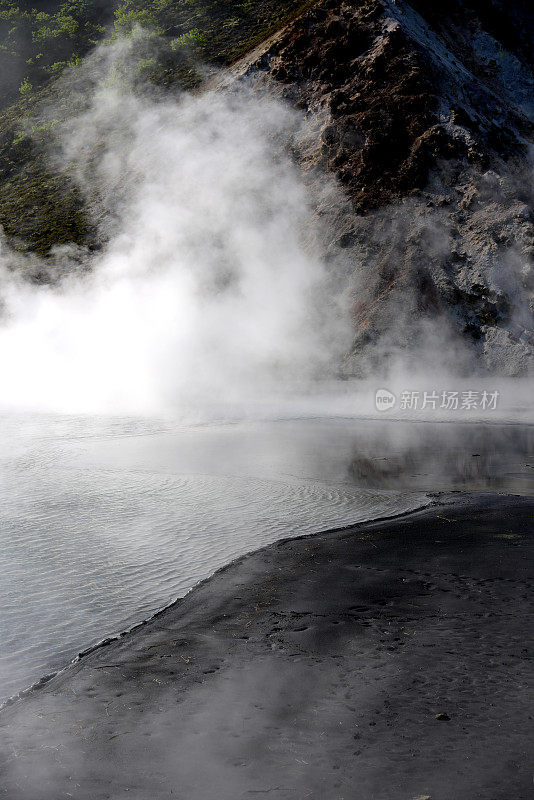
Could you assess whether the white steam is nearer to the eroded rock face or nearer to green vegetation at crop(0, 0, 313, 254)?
the eroded rock face

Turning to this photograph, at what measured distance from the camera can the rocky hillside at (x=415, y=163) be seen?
861 inches

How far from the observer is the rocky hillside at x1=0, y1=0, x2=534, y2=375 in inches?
861

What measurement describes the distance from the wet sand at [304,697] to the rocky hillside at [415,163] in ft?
56.2

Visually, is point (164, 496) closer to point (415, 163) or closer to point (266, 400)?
point (266, 400)

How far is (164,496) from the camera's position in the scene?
302 inches

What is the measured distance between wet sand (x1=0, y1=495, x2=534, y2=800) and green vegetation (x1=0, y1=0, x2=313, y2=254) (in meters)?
24.2

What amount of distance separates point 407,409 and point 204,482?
10101mm

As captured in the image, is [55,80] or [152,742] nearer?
[152,742]

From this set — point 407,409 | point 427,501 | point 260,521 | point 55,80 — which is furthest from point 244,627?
point 55,80

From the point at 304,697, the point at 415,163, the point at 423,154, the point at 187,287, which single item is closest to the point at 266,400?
the point at 187,287

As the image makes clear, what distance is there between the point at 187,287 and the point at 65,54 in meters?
24.6

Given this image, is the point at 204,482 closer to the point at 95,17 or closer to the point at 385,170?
the point at 385,170

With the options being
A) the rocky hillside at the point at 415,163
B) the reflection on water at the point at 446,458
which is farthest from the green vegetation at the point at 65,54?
the reflection on water at the point at 446,458

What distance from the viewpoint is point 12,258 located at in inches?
1054
